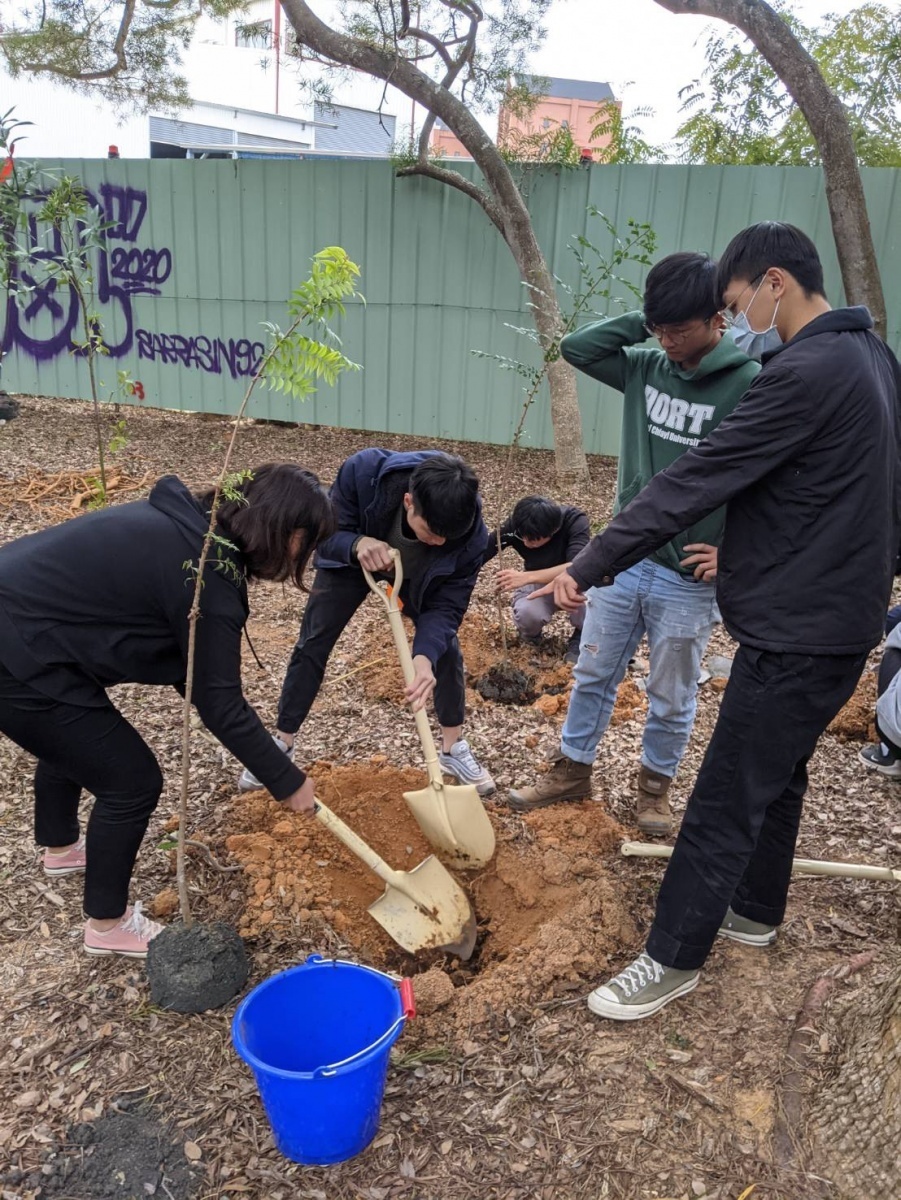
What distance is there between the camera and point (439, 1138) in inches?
74.5

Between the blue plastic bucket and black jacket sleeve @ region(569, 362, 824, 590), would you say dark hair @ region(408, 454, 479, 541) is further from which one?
the blue plastic bucket

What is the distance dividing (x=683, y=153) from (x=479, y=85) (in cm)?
411

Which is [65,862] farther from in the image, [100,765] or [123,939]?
[100,765]

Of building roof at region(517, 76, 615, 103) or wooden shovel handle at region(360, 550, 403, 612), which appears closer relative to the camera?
wooden shovel handle at region(360, 550, 403, 612)

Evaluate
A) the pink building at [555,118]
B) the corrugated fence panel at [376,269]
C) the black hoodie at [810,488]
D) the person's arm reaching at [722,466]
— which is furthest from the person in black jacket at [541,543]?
the pink building at [555,118]

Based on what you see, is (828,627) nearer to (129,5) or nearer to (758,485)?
(758,485)

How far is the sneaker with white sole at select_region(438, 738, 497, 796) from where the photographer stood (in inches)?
128

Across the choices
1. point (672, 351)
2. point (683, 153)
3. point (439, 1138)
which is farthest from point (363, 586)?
point (683, 153)

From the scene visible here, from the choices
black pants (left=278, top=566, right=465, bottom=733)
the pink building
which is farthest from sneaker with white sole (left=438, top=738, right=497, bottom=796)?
the pink building

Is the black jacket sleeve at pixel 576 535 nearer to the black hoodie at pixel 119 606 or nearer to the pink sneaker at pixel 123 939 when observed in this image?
the black hoodie at pixel 119 606

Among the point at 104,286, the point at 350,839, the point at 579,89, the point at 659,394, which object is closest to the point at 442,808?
the point at 350,839

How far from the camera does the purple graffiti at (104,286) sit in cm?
Answer: 864

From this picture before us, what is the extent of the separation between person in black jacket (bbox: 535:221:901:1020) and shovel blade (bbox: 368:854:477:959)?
0.73 meters

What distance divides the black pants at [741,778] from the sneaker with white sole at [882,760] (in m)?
1.47
